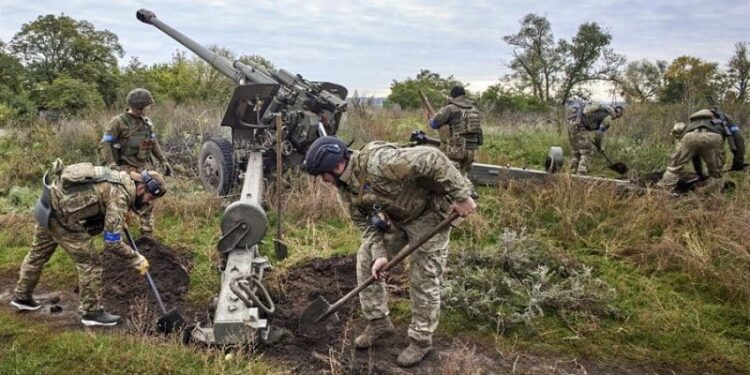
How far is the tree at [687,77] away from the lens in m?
20.5

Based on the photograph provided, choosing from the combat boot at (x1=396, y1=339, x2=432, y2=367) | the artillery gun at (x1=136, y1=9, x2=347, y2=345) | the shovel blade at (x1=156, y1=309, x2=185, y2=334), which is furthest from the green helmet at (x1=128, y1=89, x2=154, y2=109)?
the combat boot at (x1=396, y1=339, x2=432, y2=367)

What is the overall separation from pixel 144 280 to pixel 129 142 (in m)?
2.10

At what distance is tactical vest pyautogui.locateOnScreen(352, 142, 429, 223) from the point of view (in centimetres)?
380

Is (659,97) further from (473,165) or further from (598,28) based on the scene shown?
(473,165)

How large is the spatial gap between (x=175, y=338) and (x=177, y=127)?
26.9 feet

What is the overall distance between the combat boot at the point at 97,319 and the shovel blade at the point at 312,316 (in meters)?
1.57

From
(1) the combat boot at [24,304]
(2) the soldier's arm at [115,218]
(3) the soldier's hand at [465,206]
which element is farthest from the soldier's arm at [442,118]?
(1) the combat boot at [24,304]

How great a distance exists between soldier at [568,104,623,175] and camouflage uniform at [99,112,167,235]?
6651mm

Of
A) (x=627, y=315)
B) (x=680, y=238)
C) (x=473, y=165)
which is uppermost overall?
(x=473, y=165)

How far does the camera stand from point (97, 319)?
457 cm

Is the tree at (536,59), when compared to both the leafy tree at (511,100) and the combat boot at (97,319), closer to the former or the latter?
the leafy tree at (511,100)

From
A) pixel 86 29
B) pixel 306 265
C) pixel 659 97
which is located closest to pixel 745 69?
pixel 659 97

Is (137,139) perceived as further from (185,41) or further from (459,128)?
(459,128)

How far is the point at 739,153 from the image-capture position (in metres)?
7.57
